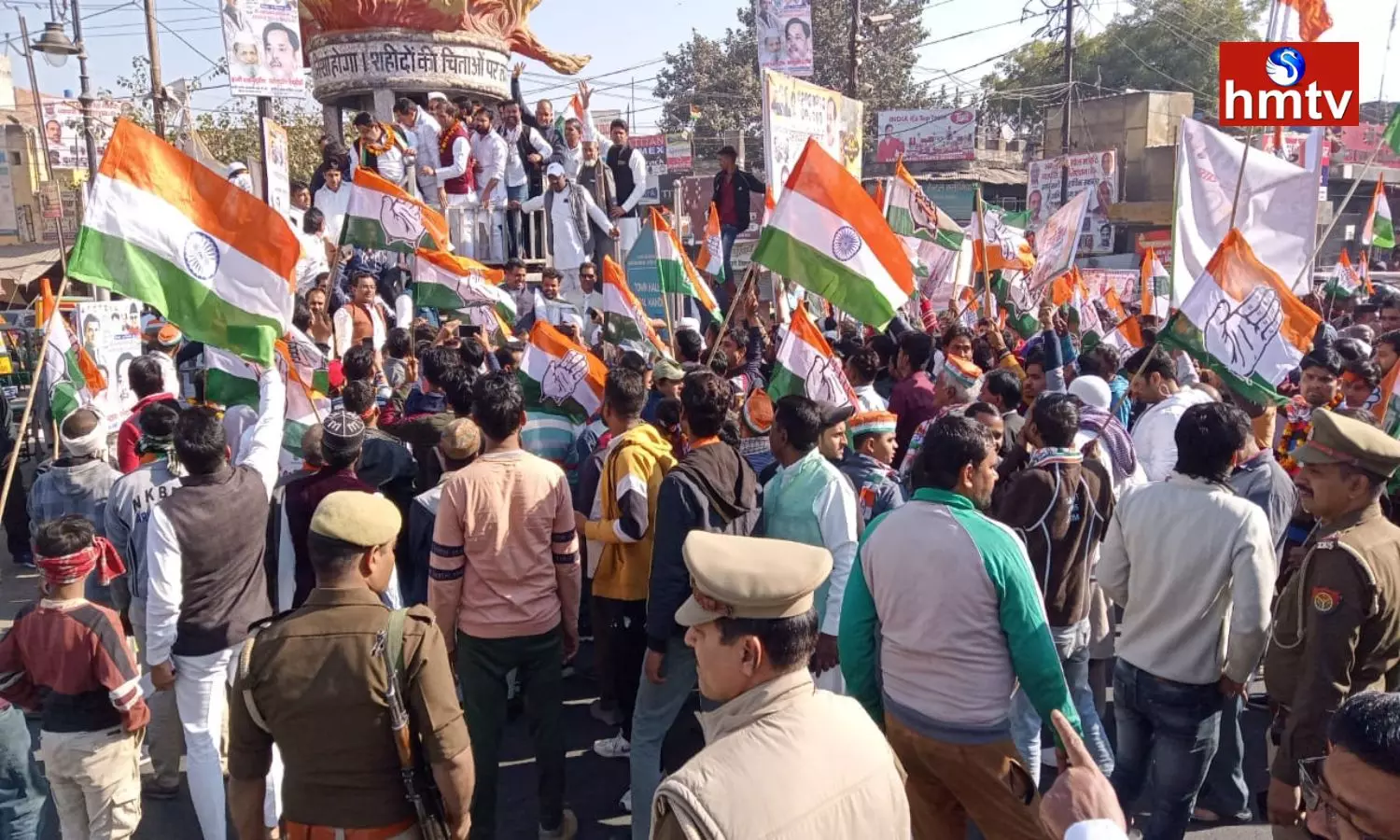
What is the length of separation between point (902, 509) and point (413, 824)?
1.68 meters

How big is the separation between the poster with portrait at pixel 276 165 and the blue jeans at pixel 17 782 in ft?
22.7

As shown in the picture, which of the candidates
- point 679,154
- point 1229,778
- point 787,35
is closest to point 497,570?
point 1229,778

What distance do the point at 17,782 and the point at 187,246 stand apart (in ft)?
7.06

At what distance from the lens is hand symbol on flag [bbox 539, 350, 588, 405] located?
630 cm

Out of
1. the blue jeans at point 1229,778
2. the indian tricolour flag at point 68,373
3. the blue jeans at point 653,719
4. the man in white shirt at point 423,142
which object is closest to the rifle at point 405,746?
the blue jeans at point 653,719

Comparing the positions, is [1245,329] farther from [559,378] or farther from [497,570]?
[559,378]

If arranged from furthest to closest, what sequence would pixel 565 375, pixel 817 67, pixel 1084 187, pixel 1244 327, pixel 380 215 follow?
pixel 817 67 < pixel 1084 187 < pixel 380 215 < pixel 565 375 < pixel 1244 327

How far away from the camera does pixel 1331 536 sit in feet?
9.74

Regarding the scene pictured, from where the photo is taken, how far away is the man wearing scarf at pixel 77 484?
Answer: 493cm

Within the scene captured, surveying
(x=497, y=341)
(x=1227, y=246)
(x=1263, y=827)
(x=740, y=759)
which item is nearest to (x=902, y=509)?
(x=740, y=759)

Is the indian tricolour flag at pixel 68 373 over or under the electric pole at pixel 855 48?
under

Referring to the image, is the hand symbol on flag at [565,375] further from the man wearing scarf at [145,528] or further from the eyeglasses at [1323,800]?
the eyeglasses at [1323,800]

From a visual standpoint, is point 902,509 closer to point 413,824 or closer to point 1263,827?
point 413,824

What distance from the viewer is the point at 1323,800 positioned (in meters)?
1.69
